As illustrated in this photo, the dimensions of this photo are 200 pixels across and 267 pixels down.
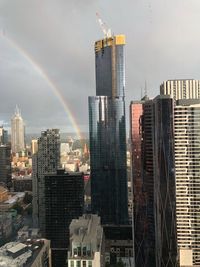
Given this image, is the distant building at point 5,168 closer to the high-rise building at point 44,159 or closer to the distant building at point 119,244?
the high-rise building at point 44,159

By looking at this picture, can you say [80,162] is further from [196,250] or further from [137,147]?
[196,250]

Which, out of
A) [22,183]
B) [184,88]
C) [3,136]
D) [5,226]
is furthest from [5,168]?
[184,88]

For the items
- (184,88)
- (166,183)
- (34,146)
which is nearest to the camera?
(166,183)

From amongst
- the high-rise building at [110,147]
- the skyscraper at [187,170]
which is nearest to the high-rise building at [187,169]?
the skyscraper at [187,170]

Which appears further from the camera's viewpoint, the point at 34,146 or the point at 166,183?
the point at 34,146

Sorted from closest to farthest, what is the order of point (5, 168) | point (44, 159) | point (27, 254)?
1. point (27, 254)
2. point (44, 159)
3. point (5, 168)

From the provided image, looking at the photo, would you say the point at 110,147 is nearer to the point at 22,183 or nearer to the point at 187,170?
the point at 22,183
